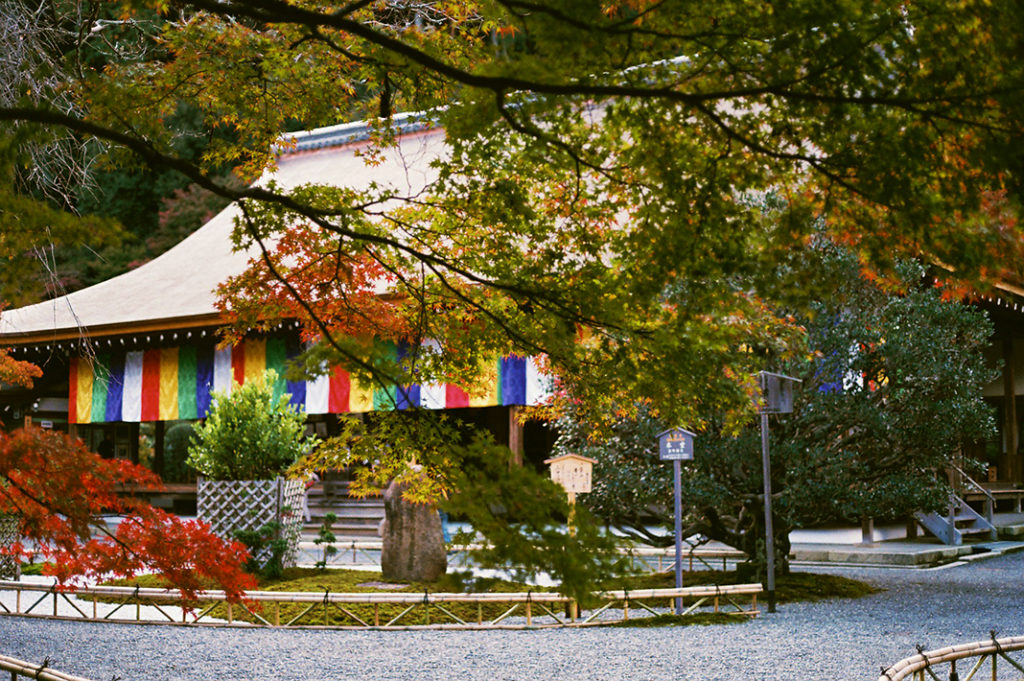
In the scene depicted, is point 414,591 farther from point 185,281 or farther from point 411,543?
point 185,281

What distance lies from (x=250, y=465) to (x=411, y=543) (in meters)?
1.98

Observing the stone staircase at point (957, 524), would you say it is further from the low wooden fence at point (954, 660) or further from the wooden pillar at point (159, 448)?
the wooden pillar at point (159, 448)

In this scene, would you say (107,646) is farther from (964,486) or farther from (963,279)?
(964,486)

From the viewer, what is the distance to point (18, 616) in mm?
8391

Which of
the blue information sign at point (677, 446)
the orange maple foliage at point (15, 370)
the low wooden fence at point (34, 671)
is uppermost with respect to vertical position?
the orange maple foliage at point (15, 370)

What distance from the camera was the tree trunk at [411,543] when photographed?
934 centimetres

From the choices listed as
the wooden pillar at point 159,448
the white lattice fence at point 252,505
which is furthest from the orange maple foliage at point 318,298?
the wooden pillar at point 159,448

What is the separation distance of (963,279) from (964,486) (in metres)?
12.6

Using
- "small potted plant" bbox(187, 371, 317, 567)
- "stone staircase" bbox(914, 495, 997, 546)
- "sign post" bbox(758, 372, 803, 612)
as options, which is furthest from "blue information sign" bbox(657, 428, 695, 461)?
"stone staircase" bbox(914, 495, 997, 546)

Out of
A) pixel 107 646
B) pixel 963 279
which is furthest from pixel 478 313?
pixel 107 646

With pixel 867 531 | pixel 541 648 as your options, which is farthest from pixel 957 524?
pixel 541 648

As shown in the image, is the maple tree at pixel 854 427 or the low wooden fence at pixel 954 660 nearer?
the low wooden fence at pixel 954 660

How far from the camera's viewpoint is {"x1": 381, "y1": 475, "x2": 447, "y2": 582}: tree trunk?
9.34 metres

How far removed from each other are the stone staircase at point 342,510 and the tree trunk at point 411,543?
180 inches
